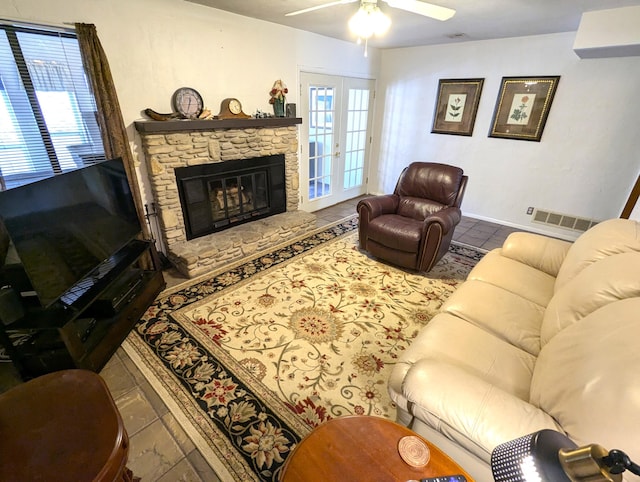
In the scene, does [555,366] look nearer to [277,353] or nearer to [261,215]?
[277,353]

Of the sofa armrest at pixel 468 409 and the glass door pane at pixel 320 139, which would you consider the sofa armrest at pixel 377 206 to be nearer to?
the glass door pane at pixel 320 139

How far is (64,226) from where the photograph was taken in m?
1.79

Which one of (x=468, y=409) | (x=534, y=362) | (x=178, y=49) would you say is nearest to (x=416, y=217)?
(x=534, y=362)

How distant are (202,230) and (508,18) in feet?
12.3

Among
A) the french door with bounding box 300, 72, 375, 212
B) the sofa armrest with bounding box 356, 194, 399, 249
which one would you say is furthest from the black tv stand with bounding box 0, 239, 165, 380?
the french door with bounding box 300, 72, 375, 212

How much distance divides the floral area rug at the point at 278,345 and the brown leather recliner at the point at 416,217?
8.9 inches

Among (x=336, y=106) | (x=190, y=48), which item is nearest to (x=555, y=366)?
(x=190, y=48)

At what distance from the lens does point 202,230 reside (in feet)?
10.6

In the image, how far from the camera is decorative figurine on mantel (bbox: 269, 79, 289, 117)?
3551 millimetres

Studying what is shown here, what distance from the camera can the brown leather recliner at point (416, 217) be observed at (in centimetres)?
288

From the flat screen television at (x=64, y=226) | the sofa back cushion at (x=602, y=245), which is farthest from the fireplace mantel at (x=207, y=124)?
the sofa back cushion at (x=602, y=245)

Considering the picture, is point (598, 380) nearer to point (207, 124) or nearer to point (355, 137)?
point (207, 124)

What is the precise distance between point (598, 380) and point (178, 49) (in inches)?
141

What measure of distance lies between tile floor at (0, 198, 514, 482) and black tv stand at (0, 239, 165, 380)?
0.15 meters
